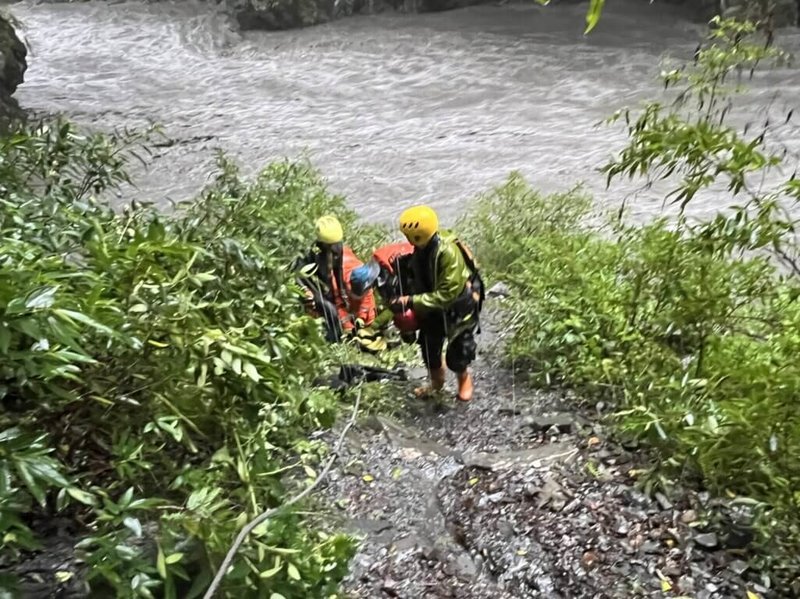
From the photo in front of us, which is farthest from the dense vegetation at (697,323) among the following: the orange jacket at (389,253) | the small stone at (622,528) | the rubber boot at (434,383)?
the orange jacket at (389,253)

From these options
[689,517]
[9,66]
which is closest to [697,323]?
[689,517]

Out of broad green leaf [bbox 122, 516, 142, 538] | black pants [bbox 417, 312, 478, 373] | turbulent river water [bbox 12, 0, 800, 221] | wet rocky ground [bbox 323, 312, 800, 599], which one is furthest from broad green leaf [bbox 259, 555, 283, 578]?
turbulent river water [bbox 12, 0, 800, 221]

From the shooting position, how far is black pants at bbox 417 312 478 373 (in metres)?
3.76

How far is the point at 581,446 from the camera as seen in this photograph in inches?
126

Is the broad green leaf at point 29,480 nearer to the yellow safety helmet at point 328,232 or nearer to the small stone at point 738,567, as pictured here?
the small stone at point 738,567

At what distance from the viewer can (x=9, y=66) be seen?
10.3m

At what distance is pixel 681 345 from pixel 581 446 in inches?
33.6

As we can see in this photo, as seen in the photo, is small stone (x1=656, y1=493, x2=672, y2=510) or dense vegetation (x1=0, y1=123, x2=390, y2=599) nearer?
dense vegetation (x1=0, y1=123, x2=390, y2=599)

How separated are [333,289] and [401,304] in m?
1.02

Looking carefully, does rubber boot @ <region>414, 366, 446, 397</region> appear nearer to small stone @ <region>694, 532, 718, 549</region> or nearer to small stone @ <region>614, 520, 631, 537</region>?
small stone @ <region>614, 520, 631, 537</region>

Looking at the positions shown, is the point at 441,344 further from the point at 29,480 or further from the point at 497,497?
the point at 29,480

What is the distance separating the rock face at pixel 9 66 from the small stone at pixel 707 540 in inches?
391

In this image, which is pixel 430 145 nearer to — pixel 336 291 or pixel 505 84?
pixel 505 84

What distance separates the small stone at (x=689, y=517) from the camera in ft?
8.50
